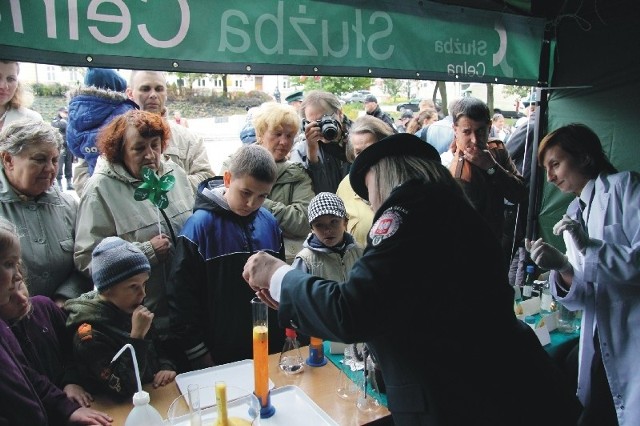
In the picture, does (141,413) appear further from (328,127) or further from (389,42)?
(328,127)

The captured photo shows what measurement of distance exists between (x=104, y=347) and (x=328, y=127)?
71.0 inches

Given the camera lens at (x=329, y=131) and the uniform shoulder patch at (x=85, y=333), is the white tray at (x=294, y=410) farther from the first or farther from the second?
the camera lens at (x=329, y=131)

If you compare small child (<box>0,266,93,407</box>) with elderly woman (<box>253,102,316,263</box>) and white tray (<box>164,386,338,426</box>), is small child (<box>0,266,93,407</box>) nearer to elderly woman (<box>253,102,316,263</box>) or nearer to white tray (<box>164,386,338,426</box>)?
white tray (<box>164,386,338,426</box>)

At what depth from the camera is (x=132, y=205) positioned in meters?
2.26

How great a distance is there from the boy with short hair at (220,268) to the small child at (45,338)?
17.0 inches

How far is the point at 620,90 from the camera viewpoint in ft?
10.6

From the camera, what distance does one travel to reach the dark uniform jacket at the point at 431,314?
3.96 feet

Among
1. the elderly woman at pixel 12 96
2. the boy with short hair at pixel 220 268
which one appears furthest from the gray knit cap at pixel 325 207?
the elderly woman at pixel 12 96

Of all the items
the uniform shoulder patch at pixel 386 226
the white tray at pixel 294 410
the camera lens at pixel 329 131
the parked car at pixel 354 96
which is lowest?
the white tray at pixel 294 410

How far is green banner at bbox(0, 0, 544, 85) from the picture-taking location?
1.60 m

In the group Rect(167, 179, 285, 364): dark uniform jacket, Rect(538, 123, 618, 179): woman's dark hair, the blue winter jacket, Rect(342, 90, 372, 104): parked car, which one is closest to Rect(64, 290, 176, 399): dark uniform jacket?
Rect(167, 179, 285, 364): dark uniform jacket

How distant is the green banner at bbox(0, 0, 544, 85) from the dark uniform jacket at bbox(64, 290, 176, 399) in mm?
877

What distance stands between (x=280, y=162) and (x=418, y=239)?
6.03 ft

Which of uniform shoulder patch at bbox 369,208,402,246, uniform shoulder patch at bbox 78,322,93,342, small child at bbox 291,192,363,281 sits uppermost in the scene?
uniform shoulder patch at bbox 369,208,402,246
